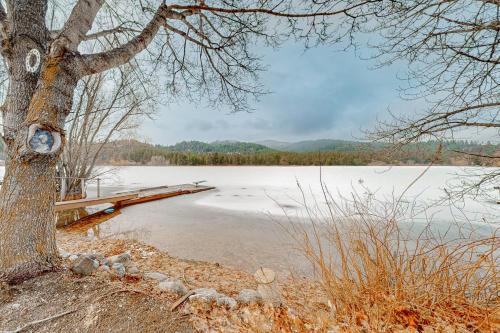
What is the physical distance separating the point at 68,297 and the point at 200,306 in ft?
3.44

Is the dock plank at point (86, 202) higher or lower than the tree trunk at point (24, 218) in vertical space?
lower

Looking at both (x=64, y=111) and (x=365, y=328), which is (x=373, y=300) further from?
(x=64, y=111)

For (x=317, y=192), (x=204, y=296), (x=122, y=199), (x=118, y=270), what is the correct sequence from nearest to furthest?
(x=204, y=296)
(x=118, y=270)
(x=122, y=199)
(x=317, y=192)

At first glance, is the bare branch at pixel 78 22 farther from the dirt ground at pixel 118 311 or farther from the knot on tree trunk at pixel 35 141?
the dirt ground at pixel 118 311

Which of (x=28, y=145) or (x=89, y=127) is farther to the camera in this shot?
(x=89, y=127)

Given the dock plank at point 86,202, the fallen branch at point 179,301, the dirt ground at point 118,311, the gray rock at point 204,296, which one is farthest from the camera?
the dock plank at point 86,202

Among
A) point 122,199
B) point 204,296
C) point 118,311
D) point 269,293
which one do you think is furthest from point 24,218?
point 122,199

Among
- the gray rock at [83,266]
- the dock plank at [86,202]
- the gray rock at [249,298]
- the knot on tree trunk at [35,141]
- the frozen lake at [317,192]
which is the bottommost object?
the frozen lake at [317,192]

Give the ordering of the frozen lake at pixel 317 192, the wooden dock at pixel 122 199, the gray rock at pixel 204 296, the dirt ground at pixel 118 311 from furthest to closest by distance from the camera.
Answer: the wooden dock at pixel 122 199, the frozen lake at pixel 317 192, the gray rock at pixel 204 296, the dirt ground at pixel 118 311

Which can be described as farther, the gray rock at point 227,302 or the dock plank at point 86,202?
the dock plank at point 86,202

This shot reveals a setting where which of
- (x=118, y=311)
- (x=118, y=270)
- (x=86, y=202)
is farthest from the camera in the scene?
(x=86, y=202)

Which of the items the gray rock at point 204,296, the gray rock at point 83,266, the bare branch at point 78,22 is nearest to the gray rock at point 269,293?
the gray rock at point 204,296

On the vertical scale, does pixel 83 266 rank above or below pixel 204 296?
above

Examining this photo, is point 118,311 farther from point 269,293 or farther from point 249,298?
point 269,293
